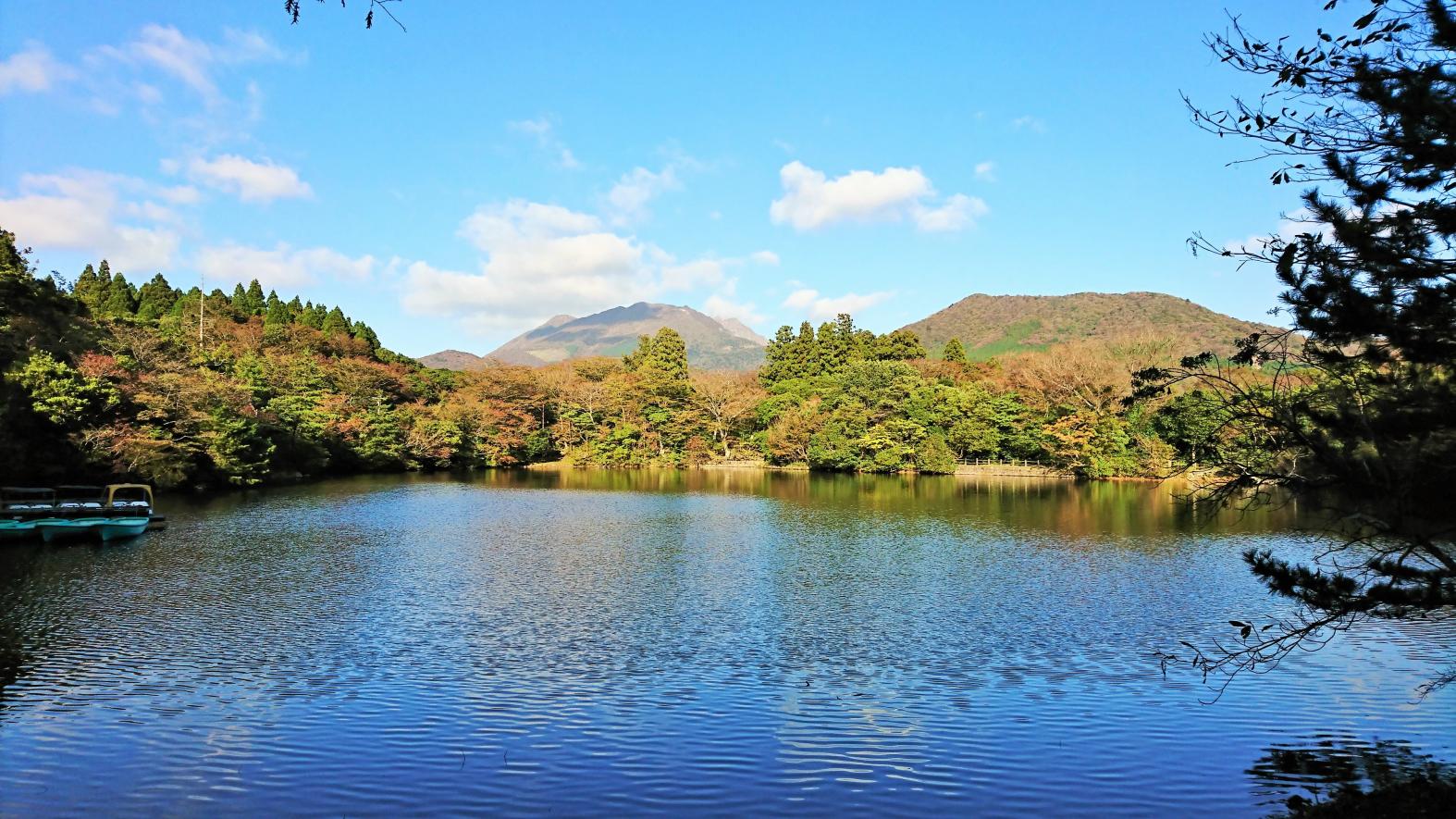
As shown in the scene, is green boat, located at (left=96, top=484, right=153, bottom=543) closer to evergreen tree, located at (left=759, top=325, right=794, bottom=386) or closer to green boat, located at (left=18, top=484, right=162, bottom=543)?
green boat, located at (left=18, top=484, right=162, bottom=543)

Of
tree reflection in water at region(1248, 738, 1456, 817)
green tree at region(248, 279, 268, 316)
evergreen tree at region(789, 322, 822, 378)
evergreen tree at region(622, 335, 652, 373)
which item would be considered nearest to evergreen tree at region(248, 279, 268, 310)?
green tree at region(248, 279, 268, 316)

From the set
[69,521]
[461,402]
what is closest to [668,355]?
[461,402]

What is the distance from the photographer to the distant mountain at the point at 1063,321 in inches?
3999

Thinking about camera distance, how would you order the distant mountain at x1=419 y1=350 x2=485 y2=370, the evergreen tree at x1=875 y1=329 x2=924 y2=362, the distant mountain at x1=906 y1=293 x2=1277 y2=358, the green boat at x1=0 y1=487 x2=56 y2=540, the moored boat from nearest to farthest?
the green boat at x1=0 y1=487 x2=56 y2=540
the moored boat
the evergreen tree at x1=875 y1=329 x2=924 y2=362
the distant mountain at x1=906 y1=293 x2=1277 y2=358
the distant mountain at x1=419 y1=350 x2=485 y2=370

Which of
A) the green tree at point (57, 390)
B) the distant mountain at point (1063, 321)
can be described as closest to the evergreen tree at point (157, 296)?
the green tree at point (57, 390)

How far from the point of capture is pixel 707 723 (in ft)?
23.6

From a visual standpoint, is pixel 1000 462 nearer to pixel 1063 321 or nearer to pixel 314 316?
pixel 314 316

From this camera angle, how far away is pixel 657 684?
27.4 feet

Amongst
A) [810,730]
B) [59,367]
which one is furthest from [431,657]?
[59,367]

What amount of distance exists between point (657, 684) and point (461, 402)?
145 feet

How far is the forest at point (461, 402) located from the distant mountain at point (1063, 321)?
55024 mm

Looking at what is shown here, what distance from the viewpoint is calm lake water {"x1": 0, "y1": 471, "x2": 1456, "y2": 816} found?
19.4ft

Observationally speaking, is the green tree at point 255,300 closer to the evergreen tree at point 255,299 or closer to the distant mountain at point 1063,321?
the evergreen tree at point 255,299

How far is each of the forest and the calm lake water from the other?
9203 millimetres
